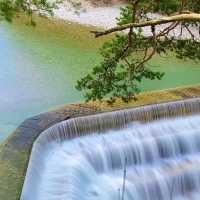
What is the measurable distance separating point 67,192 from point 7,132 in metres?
2.58

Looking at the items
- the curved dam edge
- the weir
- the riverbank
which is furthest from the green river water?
the weir

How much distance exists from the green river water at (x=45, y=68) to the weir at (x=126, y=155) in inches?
71.8

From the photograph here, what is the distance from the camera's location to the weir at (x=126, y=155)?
5.67 metres

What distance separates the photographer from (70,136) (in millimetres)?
6031

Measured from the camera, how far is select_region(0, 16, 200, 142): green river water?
861 centimetres

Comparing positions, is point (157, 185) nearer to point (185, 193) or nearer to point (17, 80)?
point (185, 193)

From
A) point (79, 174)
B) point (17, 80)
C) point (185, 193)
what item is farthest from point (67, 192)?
point (17, 80)

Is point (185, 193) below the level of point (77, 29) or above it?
below

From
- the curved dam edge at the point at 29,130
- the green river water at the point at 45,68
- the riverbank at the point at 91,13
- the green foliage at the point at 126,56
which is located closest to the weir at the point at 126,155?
the curved dam edge at the point at 29,130

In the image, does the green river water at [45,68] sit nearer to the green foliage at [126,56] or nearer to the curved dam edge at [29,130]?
the curved dam edge at [29,130]

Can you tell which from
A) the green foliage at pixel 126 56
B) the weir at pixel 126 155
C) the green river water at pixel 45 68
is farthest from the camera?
the green river water at pixel 45 68

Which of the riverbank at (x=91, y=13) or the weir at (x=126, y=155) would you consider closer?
the weir at (x=126, y=155)

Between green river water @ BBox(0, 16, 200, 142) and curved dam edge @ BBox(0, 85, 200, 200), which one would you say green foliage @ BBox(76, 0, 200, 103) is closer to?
curved dam edge @ BBox(0, 85, 200, 200)

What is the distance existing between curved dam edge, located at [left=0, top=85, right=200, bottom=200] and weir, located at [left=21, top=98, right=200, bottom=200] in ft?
0.39
